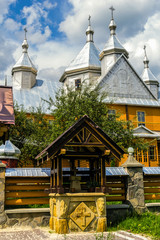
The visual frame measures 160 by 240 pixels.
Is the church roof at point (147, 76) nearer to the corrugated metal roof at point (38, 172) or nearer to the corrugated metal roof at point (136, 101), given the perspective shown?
the corrugated metal roof at point (136, 101)

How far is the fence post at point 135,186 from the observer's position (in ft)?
30.9

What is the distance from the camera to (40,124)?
21.2 m

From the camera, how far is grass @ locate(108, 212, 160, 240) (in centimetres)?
731

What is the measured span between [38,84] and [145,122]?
517 inches

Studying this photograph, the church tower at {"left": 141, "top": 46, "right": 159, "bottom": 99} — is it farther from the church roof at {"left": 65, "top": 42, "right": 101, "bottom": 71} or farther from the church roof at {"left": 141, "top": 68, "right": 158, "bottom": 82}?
the church roof at {"left": 65, "top": 42, "right": 101, "bottom": 71}

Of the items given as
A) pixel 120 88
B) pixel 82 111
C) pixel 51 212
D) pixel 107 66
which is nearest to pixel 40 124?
pixel 82 111

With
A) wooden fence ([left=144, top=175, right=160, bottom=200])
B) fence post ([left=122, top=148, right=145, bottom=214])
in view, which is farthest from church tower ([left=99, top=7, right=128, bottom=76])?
fence post ([left=122, top=148, right=145, bottom=214])

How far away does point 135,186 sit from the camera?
31.5 ft

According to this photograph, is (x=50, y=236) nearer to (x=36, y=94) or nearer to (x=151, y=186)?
(x=151, y=186)

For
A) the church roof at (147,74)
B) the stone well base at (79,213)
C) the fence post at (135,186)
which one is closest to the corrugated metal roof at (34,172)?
the fence post at (135,186)

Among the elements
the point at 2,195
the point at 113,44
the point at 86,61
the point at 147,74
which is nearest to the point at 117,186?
the point at 2,195

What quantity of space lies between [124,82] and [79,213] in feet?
67.7

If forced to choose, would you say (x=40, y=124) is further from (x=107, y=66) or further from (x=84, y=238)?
(x=84, y=238)

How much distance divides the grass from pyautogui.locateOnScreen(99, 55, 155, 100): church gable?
724 inches
